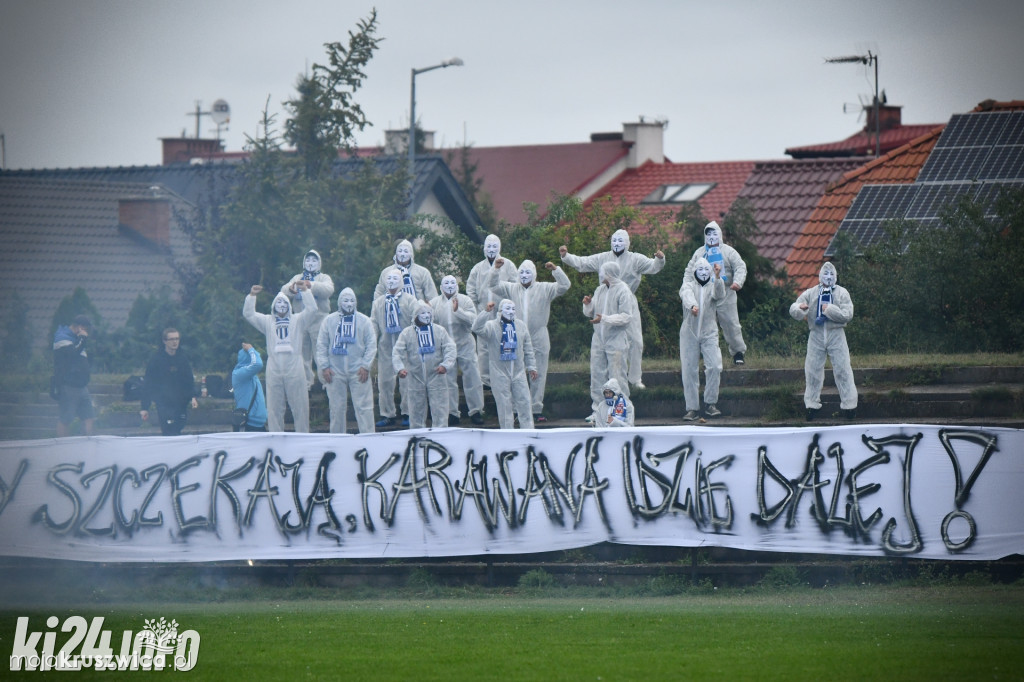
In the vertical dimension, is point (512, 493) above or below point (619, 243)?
below

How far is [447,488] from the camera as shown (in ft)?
49.3

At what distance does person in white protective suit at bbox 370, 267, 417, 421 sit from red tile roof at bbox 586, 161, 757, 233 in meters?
23.0

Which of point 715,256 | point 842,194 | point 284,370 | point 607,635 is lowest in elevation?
point 607,635

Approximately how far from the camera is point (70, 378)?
1941 centimetres

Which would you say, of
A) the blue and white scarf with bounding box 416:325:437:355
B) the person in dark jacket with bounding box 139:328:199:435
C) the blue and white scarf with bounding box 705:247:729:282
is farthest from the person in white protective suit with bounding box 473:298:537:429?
the person in dark jacket with bounding box 139:328:199:435

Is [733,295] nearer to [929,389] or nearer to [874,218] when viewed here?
[929,389]

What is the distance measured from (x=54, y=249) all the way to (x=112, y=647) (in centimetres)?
2368

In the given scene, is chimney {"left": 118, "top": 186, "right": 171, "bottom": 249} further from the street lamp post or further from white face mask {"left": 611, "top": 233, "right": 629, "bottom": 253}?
white face mask {"left": 611, "top": 233, "right": 629, "bottom": 253}

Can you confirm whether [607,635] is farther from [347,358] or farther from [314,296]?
[314,296]

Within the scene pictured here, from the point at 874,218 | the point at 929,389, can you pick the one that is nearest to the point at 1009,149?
the point at 874,218

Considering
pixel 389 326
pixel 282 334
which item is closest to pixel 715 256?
pixel 389 326

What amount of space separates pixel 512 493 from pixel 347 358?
4.92m

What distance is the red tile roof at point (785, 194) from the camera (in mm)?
34156

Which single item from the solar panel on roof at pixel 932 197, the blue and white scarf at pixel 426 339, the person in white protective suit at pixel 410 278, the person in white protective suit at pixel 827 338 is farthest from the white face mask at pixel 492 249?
the solar panel on roof at pixel 932 197
